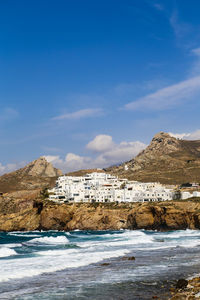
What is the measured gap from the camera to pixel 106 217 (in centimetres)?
10425

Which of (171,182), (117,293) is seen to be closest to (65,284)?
(117,293)

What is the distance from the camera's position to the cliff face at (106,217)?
9381cm

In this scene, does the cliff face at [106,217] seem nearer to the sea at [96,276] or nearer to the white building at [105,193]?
the white building at [105,193]

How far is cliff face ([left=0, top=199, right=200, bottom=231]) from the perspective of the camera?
93812mm

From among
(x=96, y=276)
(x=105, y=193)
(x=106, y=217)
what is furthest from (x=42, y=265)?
(x=105, y=193)

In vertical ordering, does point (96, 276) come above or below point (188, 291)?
below

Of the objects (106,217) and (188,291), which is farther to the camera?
(106,217)

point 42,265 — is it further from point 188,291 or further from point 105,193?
point 105,193

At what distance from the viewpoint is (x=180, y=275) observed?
1251 inches

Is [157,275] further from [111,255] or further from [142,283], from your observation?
[111,255]

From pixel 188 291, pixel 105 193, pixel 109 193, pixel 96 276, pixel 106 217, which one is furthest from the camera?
pixel 105 193

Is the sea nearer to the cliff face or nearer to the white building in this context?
the cliff face

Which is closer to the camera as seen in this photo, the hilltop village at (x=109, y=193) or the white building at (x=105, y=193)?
the hilltop village at (x=109, y=193)

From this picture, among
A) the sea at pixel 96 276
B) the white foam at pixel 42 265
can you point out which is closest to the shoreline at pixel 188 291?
the sea at pixel 96 276
